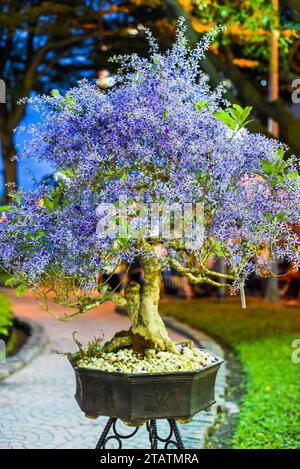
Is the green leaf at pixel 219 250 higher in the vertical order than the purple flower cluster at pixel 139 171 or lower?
lower

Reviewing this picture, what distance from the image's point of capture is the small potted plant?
351cm

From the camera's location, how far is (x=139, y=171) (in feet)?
12.0

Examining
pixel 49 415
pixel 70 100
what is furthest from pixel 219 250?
pixel 49 415

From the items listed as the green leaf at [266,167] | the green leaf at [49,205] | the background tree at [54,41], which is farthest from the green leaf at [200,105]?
the background tree at [54,41]

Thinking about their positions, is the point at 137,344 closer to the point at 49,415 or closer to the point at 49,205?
the point at 49,205

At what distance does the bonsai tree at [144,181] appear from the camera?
3504 mm

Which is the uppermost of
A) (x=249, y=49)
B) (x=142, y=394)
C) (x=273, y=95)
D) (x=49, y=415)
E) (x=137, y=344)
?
(x=273, y=95)

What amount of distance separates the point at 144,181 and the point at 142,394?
1.04 meters

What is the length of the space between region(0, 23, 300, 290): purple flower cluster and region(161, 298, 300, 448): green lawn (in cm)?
299

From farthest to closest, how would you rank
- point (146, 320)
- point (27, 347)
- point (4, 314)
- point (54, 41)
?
1. point (54, 41)
2. point (27, 347)
3. point (4, 314)
4. point (146, 320)

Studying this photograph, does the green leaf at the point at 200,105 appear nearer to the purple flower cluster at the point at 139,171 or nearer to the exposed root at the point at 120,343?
the purple flower cluster at the point at 139,171
